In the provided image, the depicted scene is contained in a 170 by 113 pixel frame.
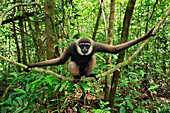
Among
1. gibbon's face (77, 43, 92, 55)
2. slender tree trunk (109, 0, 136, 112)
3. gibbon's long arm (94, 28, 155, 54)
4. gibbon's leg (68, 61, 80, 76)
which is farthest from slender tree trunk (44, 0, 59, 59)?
slender tree trunk (109, 0, 136, 112)

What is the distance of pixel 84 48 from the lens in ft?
9.80

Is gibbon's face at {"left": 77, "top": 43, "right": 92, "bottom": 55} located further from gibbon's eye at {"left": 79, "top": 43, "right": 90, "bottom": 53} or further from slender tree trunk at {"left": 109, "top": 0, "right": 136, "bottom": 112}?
slender tree trunk at {"left": 109, "top": 0, "right": 136, "bottom": 112}

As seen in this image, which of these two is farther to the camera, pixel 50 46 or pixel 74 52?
pixel 50 46

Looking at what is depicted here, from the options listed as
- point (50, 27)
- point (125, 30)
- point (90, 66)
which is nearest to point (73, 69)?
point (90, 66)

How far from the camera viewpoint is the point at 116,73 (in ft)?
9.91

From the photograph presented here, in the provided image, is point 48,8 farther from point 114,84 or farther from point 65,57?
point 114,84

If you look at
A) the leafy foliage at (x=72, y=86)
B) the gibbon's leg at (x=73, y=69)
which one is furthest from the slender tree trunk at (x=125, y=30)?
the gibbon's leg at (x=73, y=69)

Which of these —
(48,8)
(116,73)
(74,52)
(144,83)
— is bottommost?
(144,83)

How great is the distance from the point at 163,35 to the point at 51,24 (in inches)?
202

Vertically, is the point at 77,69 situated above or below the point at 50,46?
below

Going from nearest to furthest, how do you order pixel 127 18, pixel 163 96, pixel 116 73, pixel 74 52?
pixel 127 18 < pixel 116 73 < pixel 74 52 < pixel 163 96

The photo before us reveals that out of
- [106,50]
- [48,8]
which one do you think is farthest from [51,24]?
[106,50]

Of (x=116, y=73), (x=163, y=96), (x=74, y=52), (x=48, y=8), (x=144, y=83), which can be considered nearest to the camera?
(x=116, y=73)

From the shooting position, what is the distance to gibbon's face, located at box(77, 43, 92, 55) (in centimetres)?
298
